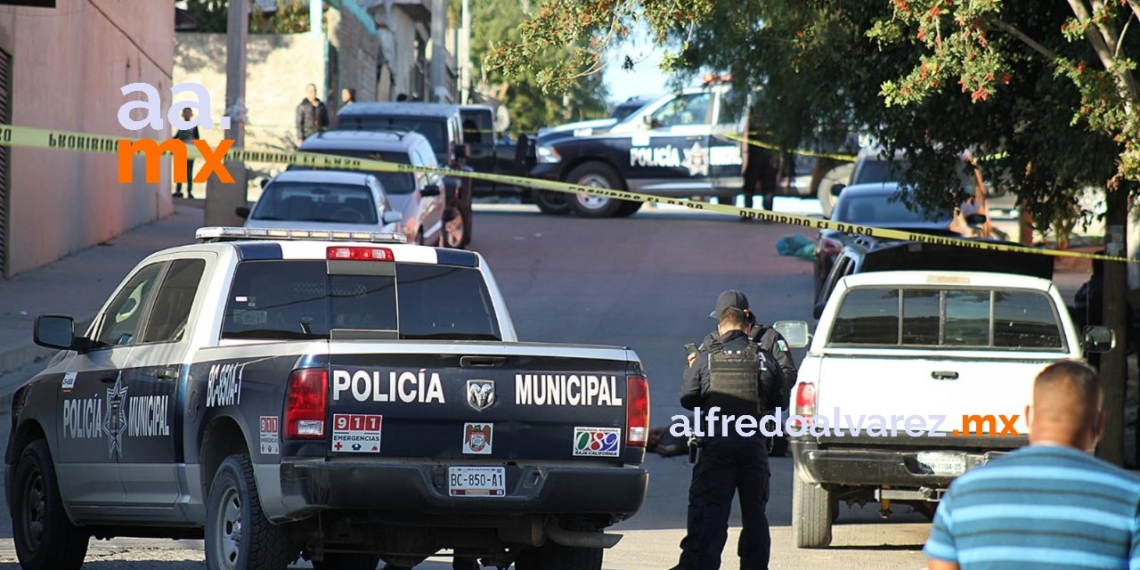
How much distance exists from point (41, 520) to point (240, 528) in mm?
2091

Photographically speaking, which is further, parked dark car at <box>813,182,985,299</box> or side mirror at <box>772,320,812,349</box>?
parked dark car at <box>813,182,985,299</box>

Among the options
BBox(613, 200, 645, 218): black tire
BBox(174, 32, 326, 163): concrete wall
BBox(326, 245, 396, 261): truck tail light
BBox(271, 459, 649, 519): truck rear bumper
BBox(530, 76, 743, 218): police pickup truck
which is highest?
BBox(174, 32, 326, 163): concrete wall

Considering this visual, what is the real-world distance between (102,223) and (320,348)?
19688 millimetres

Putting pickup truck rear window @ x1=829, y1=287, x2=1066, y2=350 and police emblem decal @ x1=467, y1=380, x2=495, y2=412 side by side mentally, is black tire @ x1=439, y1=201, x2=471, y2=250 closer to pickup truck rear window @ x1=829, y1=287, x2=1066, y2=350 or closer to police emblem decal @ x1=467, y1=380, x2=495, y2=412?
pickup truck rear window @ x1=829, y1=287, x2=1066, y2=350

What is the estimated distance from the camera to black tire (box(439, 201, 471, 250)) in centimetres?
2547

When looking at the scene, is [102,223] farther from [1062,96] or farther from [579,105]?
[579,105]

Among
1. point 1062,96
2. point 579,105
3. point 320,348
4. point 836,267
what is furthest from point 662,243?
point 579,105

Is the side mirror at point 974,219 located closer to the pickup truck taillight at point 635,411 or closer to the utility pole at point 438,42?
the pickup truck taillight at point 635,411

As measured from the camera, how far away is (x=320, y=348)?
21.8ft

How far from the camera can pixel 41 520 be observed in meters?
8.58

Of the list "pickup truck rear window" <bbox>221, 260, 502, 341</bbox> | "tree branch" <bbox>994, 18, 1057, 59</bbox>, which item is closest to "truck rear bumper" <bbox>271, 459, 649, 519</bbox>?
"pickup truck rear window" <bbox>221, 260, 502, 341</bbox>

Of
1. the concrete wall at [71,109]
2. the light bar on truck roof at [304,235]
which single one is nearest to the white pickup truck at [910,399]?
the light bar on truck roof at [304,235]

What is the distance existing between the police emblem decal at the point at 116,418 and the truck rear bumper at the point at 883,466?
3.98m

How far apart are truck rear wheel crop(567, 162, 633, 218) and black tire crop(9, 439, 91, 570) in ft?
72.3
